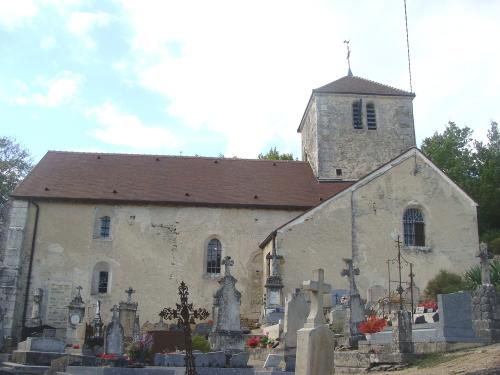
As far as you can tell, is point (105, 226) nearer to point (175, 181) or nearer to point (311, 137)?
point (175, 181)

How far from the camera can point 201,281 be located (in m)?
23.9

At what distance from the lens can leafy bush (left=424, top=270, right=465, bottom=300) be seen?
70.2 feet

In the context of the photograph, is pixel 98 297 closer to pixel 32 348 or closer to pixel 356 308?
pixel 32 348

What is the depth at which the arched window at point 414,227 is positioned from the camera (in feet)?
75.9

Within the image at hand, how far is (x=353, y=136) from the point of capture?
28250 mm

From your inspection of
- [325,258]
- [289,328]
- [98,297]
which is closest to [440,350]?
[289,328]

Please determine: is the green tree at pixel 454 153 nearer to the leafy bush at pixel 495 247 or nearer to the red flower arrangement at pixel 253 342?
the leafy bush at pixel 495 247

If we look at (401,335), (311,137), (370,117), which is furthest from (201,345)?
(370,117)

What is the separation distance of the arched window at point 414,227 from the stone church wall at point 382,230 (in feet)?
0.82

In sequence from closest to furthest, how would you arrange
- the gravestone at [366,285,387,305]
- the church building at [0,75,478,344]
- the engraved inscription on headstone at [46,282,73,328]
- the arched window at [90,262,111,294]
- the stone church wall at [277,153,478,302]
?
the gravestone at [366,285,387,305]
the stone church wall at [277,153,478,302]
the church building at [0,75,478,344]
the engraved inscription on headstone at [46,282,73,328]
the arched window at [90,262,111,294]

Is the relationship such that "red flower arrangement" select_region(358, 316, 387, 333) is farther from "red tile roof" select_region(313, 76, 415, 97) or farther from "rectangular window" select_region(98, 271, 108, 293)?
"red tile roof" select_region(313, 76, 415, 97)

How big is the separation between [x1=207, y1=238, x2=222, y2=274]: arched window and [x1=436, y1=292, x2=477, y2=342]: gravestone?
13.8m

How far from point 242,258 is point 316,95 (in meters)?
9.42

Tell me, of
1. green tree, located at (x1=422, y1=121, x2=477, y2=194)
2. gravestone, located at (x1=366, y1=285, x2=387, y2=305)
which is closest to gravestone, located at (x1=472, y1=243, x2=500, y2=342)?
gravestone, located at (x1=366, y1=285, x2=387, y2=305)
